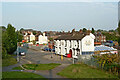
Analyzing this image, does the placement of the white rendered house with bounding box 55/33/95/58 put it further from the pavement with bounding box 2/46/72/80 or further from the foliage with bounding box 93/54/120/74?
the foliage with bounding box 93/54/120/74

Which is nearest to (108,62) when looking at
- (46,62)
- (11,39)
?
(46,62)

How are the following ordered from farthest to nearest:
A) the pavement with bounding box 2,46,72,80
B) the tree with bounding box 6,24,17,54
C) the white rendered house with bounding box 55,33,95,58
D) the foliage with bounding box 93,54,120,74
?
the tree with bounding box 6,24,17,54 → the white rendered house with bounding box 55,33,95,58 → the foliage with bounding box 93,54,120,74 → the pavement with bounding box 2,46,72,80

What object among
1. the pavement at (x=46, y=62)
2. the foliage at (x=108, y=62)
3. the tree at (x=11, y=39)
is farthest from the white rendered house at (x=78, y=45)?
the tree at (x=11, y=39)

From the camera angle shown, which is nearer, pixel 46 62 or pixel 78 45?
pixel 46 62

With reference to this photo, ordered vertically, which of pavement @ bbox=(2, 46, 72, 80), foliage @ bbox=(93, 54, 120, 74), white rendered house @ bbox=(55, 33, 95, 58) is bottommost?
pavement @ bbox=(2, 46, 72, 80)

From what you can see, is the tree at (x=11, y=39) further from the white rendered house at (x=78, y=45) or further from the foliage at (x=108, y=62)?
the foliage at (x=108, y=62)

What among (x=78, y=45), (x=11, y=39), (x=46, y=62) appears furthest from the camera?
(x=11, y=39)

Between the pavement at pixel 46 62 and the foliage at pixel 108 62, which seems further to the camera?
the foliage at pixel 108 62

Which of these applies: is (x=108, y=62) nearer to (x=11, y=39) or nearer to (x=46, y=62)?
(x=46, y=62)

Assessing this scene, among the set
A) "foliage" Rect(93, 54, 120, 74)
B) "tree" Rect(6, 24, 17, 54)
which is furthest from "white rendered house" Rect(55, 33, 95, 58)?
"tree" Rect(6, 24, 17, 54)

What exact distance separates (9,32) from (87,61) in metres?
28.5

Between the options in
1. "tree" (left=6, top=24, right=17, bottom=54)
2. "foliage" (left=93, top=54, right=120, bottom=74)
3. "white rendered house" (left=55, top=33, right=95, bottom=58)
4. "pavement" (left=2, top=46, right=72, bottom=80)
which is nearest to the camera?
"pavement" (left=2, top=46, right=72, bottom=80)

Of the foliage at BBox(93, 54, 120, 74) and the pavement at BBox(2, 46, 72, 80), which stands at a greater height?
the foliage at BBox(93, 54, 120, 74)

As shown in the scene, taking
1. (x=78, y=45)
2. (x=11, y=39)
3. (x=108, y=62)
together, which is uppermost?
(x=11, y=39)
